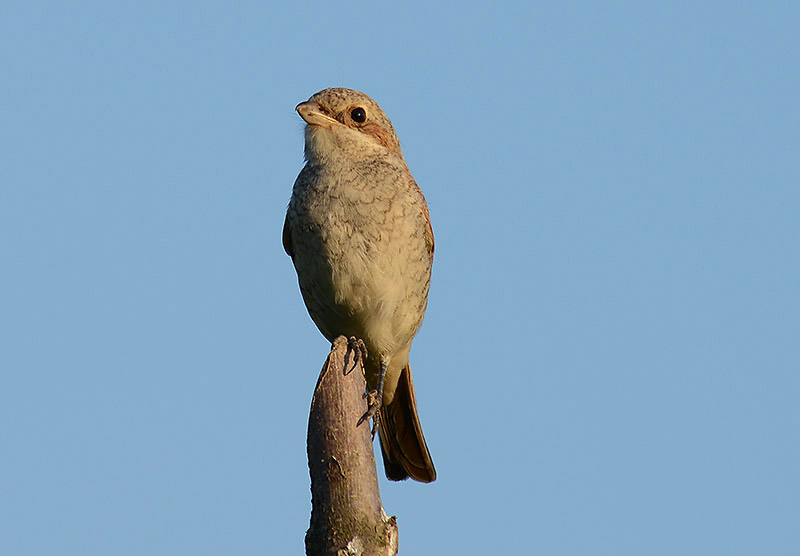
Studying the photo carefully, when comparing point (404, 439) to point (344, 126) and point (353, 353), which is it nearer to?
point (344, 126)

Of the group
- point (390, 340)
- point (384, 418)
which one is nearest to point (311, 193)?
point (390, 340)

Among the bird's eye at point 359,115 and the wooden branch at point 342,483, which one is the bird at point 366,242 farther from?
the wooden branch at point 342,483

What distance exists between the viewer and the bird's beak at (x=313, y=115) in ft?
23.8

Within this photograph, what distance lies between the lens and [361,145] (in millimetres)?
7398

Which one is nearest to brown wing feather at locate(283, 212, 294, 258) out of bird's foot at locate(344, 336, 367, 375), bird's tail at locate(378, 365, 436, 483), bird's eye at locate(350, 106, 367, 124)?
bird's eye at locate(350, 106, 367, 124)

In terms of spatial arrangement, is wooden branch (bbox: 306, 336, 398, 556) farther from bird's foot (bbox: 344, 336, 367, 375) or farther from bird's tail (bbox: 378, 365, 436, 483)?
bird's tail (bbox: 378, 365, 436, 483)

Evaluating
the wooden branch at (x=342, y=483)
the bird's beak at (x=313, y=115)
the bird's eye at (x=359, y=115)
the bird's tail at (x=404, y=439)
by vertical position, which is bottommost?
the wooden branch at (x=342, y=483)

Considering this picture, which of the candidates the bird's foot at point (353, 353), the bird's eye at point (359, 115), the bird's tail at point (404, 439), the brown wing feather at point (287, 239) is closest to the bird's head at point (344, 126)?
the bird's eye at point (359, 115)

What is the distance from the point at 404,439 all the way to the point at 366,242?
5.61 feet

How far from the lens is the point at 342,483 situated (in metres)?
4.38

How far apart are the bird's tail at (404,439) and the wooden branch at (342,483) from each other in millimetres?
2938

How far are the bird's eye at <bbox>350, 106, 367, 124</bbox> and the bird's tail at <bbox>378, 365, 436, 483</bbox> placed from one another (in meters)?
1.84

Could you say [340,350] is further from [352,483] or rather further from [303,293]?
[303,293]

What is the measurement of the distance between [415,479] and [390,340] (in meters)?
1.01
